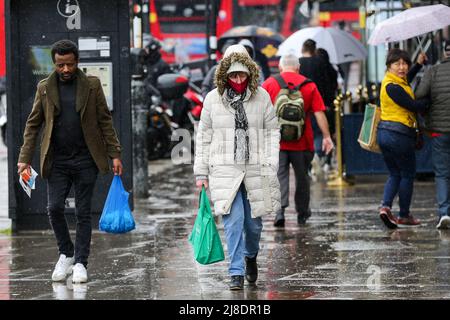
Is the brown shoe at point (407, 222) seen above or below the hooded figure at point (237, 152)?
below

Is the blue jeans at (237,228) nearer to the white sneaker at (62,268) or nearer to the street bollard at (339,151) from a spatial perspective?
the white sneaker at (62,268)

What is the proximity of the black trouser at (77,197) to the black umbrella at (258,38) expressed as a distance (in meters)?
14.9

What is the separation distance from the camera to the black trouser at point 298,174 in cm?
A: 1323

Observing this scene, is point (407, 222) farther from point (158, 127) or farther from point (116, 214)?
point (158, 127)

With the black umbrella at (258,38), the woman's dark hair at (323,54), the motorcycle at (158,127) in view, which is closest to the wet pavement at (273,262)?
the woman's dark hair at (323,54)

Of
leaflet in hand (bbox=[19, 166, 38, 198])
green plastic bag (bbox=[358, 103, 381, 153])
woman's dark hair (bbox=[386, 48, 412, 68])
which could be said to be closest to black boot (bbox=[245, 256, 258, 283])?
leaflet in hand (bbox=[19, 166, 38, 198])

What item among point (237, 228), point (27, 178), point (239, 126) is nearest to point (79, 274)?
point (27, 178)

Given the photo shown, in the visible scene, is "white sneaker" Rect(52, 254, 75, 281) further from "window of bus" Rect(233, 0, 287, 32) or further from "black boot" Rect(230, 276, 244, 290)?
"window of bus" Rect(233, 0, 287, 32)

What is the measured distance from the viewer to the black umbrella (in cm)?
2500

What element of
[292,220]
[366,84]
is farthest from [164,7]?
[292,220]

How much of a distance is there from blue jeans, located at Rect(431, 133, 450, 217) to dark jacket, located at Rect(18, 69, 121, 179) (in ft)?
13.6

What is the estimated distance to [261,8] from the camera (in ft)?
112

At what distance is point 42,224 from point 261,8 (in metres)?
21.7
